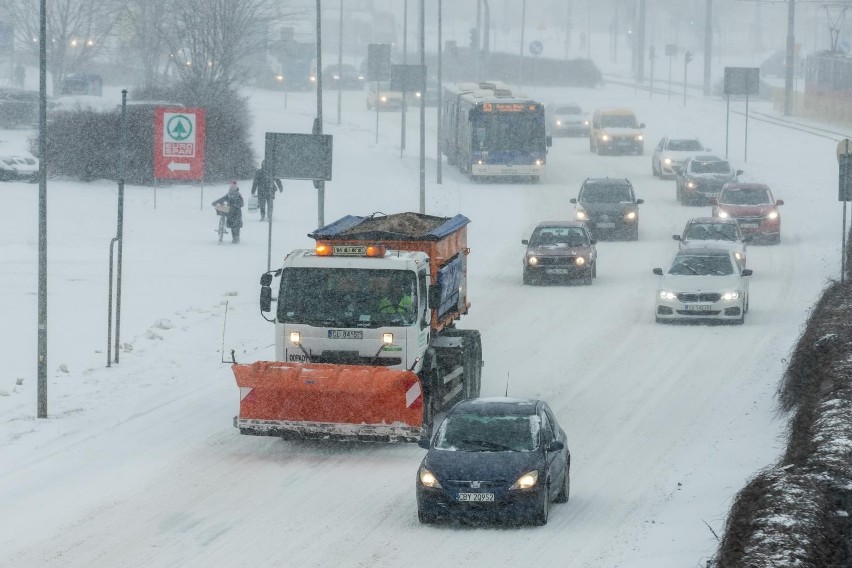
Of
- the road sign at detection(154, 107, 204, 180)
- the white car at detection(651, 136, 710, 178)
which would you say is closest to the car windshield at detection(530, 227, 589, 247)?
the road sign at detection(154, 107, 204, 180)

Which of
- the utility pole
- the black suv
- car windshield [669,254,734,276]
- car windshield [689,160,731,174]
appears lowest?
car windshield [669,254,734,276]

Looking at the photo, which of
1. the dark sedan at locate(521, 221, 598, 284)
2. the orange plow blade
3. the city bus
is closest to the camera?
the orange plow blade

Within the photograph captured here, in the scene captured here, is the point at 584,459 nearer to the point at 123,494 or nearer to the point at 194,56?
the point at 123,494

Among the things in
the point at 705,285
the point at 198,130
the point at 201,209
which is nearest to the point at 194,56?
the point at 201,209

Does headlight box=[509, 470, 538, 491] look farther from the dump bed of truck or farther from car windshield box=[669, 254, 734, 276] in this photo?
car windshield box=[669, 254, 734, 276]

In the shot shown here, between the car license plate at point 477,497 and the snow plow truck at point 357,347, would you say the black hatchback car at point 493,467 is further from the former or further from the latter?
the snow plow truck at point 357,347

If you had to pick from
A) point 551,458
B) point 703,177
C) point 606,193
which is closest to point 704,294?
point 606,193

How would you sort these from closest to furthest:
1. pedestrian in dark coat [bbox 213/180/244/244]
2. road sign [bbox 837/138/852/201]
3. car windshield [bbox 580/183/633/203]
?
road sign [bbox 837/138/852/201] < pedestrian in dark coat [bbox 213/180/244/244] < car windshield [bbox 580/183/633/203]

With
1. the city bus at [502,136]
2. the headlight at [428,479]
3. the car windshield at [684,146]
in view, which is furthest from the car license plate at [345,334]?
the car windshield at [684,146]

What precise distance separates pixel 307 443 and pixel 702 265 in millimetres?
12666

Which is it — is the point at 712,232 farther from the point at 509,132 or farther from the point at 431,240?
the point at 509,132

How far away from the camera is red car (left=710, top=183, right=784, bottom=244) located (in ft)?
133

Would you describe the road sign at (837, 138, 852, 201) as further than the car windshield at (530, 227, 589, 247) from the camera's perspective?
No

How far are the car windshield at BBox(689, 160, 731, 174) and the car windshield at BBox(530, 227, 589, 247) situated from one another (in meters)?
15.0
